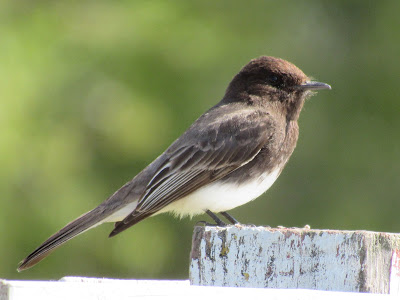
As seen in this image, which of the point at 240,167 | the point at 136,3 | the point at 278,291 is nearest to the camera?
the point at 278,291

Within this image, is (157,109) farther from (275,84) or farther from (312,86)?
(312,86)

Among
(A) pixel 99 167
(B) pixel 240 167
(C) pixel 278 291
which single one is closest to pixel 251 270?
(C) pixel 278 291

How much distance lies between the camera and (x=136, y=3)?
19.9ft

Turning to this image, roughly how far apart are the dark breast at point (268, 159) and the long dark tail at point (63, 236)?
759mm

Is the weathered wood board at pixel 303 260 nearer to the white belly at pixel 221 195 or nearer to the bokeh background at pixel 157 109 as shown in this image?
the white belly at pixel 221 195

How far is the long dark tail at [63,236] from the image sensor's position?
4.17 metres

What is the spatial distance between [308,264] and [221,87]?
12.2ft

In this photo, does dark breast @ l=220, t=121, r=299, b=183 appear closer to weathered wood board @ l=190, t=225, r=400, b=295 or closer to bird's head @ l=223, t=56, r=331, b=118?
bird's head @ l=223, t=56, r=331, b=118

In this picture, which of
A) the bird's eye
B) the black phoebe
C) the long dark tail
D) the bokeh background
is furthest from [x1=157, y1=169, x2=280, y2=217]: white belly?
the bokeh background

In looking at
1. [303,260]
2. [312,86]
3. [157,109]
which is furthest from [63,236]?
[303,260]

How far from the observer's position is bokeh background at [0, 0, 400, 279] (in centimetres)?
518

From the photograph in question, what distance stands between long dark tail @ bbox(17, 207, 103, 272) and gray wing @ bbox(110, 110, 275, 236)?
0.28 metres

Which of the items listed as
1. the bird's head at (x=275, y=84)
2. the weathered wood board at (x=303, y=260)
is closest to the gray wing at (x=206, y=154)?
the bird's head at (x=275, y=84)

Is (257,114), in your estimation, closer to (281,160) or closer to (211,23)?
(281,160)
